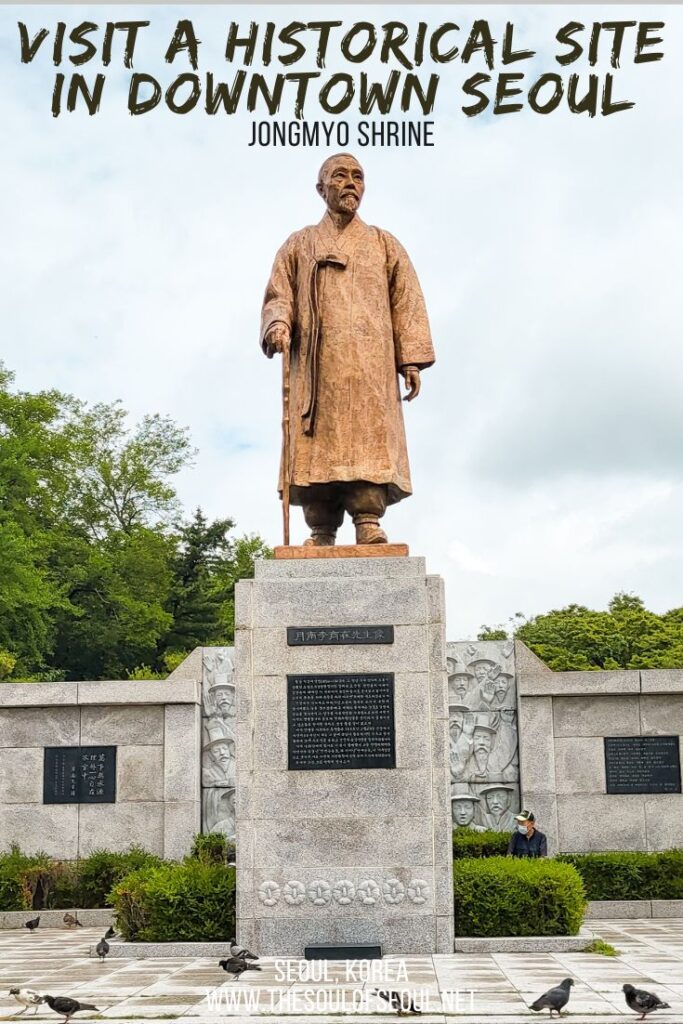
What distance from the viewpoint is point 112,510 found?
38156 millimetres

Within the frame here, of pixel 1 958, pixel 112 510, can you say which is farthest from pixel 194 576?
pixel 1 958

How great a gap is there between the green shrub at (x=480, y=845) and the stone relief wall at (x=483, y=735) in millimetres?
1038

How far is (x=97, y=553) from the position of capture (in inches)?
1382

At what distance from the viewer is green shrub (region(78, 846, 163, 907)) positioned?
13.6 metres

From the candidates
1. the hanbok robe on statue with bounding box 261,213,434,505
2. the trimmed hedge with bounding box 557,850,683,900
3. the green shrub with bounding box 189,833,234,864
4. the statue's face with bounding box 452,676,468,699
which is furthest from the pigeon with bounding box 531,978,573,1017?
the statue's face with bounding box 452,676,468,699

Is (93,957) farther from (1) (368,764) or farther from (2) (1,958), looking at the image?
(1) (368,764)

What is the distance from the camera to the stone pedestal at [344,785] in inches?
358

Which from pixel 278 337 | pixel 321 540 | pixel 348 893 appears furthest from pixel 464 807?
pixel 278 337

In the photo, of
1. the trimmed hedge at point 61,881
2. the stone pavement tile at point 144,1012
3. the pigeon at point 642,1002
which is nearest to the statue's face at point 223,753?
the trimmed hedge at point 61,881

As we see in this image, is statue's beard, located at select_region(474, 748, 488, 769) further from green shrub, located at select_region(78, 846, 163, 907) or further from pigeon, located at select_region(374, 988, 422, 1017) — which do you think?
pigeon, located at select_region(374, 988, 422, 1017)

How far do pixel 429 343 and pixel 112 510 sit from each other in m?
28.9

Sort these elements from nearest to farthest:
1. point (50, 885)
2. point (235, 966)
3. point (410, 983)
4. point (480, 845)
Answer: point (410, 983), point (235, 966), point (50, 885), point (480, 845)

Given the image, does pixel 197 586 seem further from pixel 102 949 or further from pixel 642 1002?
pixel 642 1002

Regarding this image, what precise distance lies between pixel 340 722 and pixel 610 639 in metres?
29.8
